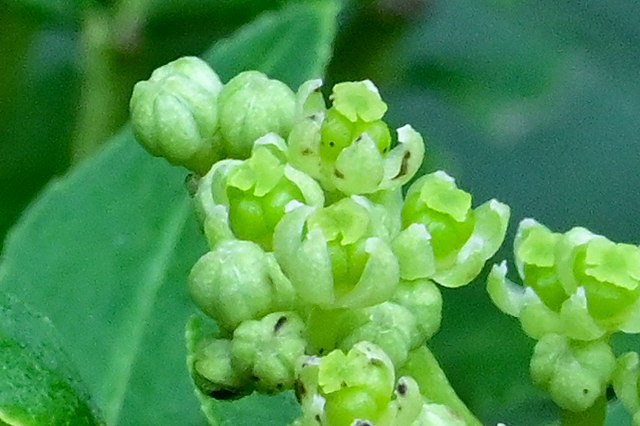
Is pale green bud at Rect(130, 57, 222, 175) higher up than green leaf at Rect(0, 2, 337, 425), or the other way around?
pale green bud at Rect(130, 57, 222, 175)

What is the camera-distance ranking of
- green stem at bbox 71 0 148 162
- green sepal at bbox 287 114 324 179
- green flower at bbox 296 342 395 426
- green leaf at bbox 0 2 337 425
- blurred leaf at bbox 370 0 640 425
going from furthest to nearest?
1. blurred leaf at bbox 370 0 640 425
2. green stem at bbox 71 0 148 162
3. green leaf at bbox 0 2 337 425
4. green sepal at bbox 287 114 324 179
5. green flower at bbox 296 342 395 426

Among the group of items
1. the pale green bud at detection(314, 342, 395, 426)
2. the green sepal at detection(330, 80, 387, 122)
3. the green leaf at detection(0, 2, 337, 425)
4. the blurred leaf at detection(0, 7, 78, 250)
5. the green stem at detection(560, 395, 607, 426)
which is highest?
the green sepal at detection(330, 80, 387, 122)

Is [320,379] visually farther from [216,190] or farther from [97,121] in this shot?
[97,121]

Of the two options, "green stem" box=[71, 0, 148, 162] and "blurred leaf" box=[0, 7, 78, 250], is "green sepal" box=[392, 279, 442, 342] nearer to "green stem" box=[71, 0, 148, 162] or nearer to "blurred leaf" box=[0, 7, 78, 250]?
"green stem" box=[71, 0, 148, 162]

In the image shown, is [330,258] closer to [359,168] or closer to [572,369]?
[359,168]

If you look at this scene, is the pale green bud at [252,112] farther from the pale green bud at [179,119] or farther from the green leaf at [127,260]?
the green leaf at [127,260]

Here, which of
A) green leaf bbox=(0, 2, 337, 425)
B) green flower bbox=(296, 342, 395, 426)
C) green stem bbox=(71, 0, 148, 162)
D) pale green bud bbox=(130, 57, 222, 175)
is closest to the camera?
green flower bbox=(296, 342, 395, 426)

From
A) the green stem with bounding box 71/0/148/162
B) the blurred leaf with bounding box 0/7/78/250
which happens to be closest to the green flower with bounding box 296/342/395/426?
the green stem with bounding box 71/0/148/162
